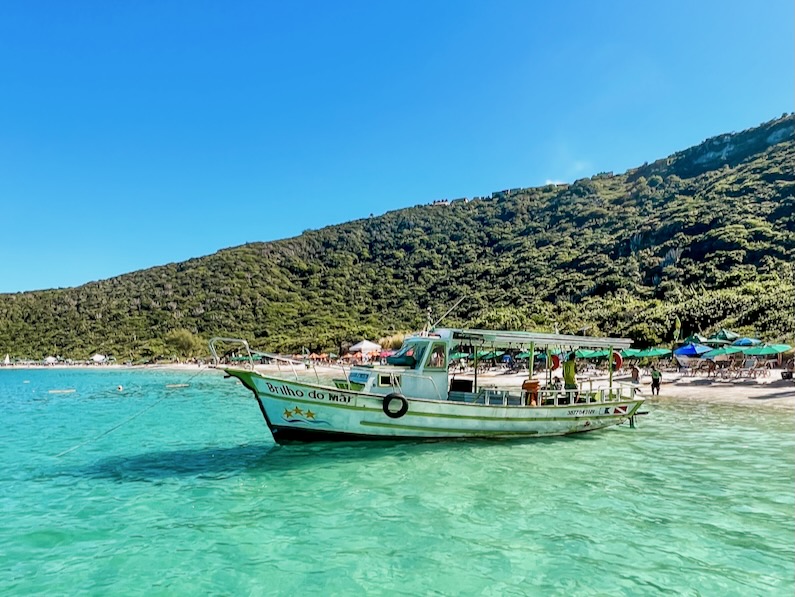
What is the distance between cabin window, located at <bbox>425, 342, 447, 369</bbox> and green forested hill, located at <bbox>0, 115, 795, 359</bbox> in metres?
33.5

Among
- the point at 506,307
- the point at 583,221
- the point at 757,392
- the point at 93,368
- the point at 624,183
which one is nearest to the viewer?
the point at 757,392

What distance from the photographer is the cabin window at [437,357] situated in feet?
48.9

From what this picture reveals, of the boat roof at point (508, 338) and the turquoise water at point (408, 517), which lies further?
the boat roof at point (508, 338)

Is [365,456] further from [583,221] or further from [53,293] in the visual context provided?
[53,293]

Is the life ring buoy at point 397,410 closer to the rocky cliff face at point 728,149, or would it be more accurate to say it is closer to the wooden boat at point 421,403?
the wooden boat at point 421,403

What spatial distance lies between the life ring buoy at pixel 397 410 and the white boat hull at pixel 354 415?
1.1 inches

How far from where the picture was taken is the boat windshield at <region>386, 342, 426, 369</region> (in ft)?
49.2

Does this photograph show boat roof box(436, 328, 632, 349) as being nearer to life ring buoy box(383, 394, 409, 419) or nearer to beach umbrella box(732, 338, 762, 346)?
life ring buoy box(383, 394, 409, 419)

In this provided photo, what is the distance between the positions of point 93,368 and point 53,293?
50.6 metres

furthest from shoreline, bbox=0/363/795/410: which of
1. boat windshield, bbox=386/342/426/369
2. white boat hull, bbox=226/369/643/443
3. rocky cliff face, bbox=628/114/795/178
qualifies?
rocky cliff face, bbox=628/114/795/178

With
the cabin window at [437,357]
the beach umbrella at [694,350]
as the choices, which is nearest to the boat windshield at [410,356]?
the cabin window at [437,357]

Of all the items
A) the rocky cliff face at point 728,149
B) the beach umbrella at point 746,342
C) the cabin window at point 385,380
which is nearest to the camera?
the cabin window at point 385,380

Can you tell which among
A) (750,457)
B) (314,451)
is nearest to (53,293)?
(314,451)

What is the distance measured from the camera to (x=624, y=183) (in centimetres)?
13812
